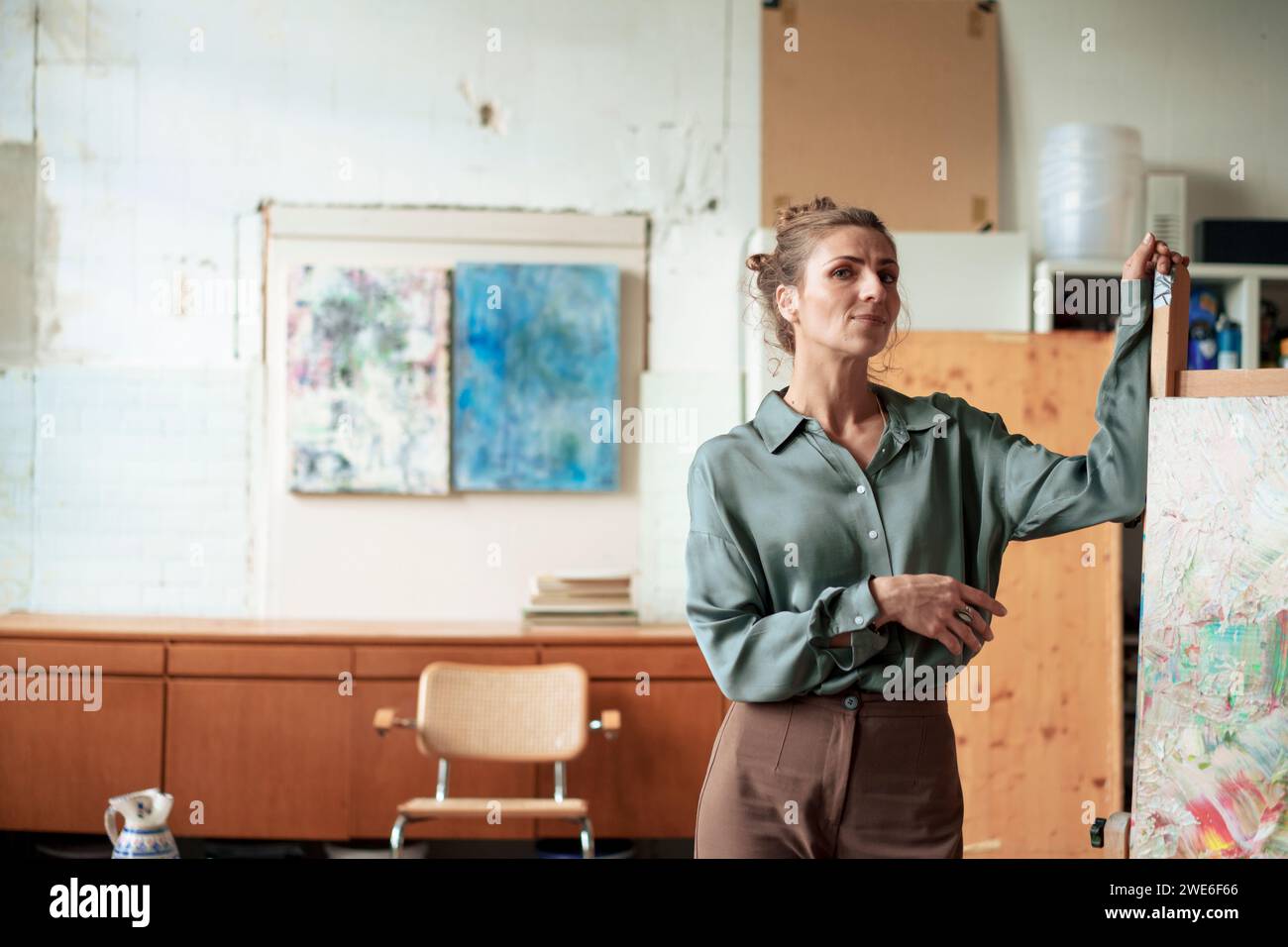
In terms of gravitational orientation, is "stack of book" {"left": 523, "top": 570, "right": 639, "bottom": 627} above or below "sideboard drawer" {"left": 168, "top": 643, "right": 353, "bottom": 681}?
above

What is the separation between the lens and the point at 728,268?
4.86 metres

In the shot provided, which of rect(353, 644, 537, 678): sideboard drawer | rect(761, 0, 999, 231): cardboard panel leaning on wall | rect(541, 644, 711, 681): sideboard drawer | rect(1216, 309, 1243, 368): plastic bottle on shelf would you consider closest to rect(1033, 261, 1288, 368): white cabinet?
rect(1216, 309, 1243, 368): plastic bottle on shelf

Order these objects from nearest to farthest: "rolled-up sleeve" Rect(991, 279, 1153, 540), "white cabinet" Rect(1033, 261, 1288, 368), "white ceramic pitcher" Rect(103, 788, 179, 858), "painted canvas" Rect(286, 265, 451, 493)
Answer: "rolled-up sleeve" Rect(991, 279, 1153, 540) < "white ceramic pitcher" Rect(103, 788, 179, 858) < "white cabinet" Rect(1033, 261, 1288, 368) < "painted canvas" Rect(286, 265, 451, 493)

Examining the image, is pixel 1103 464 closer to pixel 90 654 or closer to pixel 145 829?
pixel 145 829

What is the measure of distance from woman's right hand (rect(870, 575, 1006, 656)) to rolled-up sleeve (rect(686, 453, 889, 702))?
0.8 inches

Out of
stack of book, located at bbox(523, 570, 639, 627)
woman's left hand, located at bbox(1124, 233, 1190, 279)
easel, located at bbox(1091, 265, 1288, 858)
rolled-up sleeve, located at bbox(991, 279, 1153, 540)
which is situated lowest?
stack of book, located at bbox(523, 570, 639, 627)

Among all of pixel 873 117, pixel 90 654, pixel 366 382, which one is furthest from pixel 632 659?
pixel 873 117

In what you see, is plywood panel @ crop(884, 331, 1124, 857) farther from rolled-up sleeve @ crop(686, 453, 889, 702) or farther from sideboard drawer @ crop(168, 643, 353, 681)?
rolled-up sleeve @ crop(686, 453, 889, 702)

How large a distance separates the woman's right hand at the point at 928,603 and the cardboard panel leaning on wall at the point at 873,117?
11.4 feet

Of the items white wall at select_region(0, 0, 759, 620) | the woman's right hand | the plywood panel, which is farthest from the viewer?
white wall at select_region(0, 0, 759, 620)

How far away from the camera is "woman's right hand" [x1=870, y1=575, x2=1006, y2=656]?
1.46 m

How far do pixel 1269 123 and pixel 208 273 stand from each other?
4.50 metres

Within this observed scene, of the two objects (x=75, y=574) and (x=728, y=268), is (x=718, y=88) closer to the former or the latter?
(x=728, y=268)

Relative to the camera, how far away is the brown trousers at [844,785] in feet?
5.04
